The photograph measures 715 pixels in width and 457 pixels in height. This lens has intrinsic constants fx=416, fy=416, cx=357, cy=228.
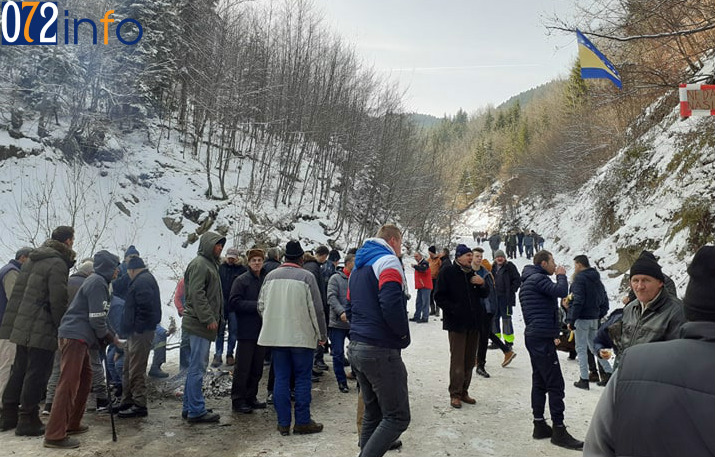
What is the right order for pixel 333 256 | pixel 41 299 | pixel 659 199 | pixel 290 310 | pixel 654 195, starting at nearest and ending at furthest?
pixel 41 299, pixel 290 310, pixel 333 256, pixel 659 199, pixel 654 195

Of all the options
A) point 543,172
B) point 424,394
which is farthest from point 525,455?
point 543,172

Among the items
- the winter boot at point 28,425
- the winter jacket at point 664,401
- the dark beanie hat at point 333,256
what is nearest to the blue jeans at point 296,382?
the winter boot at point 28,425

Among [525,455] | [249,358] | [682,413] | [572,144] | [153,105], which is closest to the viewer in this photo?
[682,413]

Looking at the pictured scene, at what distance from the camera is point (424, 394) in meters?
6.35

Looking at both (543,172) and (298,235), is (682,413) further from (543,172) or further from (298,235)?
(543,172)

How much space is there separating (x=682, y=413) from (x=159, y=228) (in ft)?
62.5

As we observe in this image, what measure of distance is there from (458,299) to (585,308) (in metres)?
2.64

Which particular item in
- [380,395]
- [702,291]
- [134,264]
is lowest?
[380,395]

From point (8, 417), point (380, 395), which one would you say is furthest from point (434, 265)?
point (8, 417)

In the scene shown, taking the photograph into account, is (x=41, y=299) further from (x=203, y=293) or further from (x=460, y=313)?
(x=460, y=313)

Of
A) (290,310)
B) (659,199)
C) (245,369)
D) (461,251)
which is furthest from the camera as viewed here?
(659,199)

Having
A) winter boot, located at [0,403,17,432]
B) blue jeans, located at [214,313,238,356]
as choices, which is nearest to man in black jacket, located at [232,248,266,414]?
blue jeans, located at [214,313,238,356]

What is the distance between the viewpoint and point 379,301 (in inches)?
148

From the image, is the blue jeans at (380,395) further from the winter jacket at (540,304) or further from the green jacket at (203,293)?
the green jacket at (203,293)
